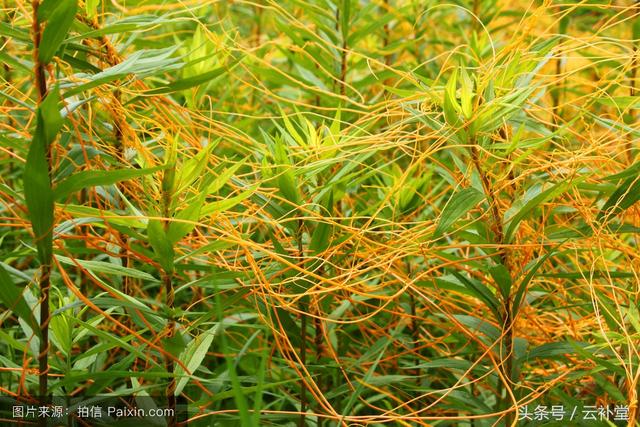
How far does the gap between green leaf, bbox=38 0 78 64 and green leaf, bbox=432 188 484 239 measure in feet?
1.88

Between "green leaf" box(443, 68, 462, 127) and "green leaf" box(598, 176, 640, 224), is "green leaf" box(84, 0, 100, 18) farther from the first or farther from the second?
"green leaf" box(598, 176, 640, 224)

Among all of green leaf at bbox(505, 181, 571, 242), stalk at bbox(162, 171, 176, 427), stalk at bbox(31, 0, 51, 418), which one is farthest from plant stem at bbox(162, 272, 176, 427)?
green leaf at bbox(505, 181, 571, 242)

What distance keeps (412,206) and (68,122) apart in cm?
63

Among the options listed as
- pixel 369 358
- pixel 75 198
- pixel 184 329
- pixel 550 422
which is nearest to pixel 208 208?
pixel 184 329

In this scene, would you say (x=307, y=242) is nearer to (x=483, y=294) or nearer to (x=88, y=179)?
(x=483, y=294)

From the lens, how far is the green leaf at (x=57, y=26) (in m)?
0.94

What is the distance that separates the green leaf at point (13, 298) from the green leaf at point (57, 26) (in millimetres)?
290

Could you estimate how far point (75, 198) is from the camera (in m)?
1.66

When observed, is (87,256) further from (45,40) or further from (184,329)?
(45,40)

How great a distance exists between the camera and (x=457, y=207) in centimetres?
109

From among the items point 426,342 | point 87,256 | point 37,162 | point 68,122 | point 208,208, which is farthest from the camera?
point 87,256

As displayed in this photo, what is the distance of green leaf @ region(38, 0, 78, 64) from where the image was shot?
3.08 feet

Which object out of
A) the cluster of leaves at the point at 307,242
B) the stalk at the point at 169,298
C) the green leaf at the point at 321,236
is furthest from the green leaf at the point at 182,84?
the green leaf at the point at 321,236

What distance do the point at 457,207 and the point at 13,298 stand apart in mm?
626
